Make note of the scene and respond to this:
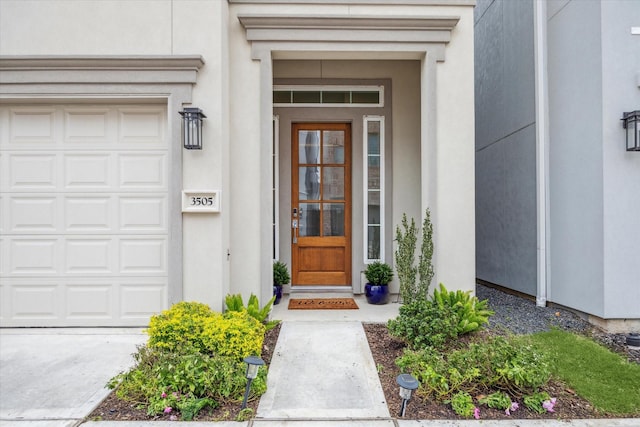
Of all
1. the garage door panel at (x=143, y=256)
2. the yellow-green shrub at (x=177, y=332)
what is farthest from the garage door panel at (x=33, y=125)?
the yellow-green shrub at (x=177, y=332)

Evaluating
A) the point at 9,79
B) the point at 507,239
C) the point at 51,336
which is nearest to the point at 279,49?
the point at 9,79

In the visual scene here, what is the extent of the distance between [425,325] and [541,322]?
6.67ft

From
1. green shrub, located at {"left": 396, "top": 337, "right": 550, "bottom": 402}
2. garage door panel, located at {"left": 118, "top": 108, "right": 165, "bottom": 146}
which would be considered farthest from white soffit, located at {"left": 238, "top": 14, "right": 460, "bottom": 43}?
green shrub, located at {"left": 396, "top": 337, "right": 550, "bottom": 402}

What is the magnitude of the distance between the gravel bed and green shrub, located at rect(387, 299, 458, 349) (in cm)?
93

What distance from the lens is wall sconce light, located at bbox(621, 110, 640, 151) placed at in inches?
153

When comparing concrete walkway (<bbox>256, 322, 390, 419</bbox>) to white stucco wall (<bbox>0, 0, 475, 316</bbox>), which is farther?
white stucco wall (<bbox>0, 0, 475, 316</bbox>)

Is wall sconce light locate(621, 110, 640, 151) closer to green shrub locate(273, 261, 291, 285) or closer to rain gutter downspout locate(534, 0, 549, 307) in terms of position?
rain gutter downspout locate(534, 0, 549, 307)

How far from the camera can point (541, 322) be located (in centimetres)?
444

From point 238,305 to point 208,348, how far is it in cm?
75

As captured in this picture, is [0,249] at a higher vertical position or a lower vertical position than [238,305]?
higher

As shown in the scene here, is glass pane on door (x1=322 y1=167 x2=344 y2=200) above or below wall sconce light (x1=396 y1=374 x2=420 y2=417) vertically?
above

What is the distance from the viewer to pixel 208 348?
3.08 meters

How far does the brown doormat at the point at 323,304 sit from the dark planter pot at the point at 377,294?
0.76 feet

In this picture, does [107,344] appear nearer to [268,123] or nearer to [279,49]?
[268,123]
